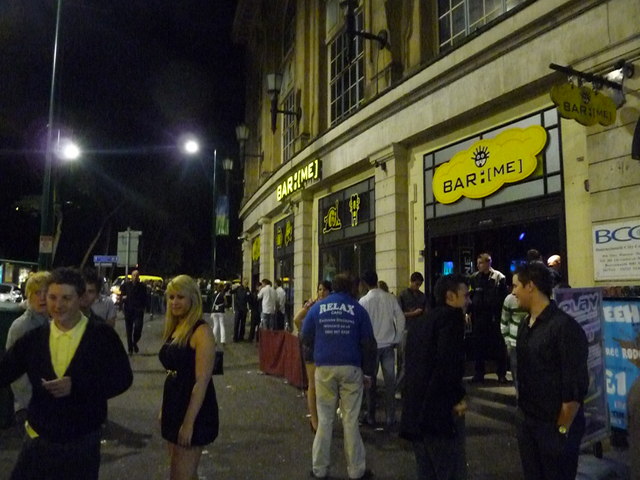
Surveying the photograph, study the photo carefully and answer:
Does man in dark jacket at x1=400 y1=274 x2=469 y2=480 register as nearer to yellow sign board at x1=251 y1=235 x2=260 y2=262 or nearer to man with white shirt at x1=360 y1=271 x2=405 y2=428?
man with white shirt at x1=360 y1=271 x2=405 y2=428

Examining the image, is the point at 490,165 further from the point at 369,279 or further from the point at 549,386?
the point at 549,386

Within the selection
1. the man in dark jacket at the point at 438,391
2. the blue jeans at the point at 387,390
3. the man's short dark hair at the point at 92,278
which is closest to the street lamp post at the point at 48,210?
the man's short dark hair at the point at 92,278

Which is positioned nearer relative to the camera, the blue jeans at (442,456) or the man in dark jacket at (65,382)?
the man in dark jacket at (65,382)

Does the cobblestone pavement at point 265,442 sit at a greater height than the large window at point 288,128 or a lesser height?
lesser

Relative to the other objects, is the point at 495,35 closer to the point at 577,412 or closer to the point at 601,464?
the point at 601,464

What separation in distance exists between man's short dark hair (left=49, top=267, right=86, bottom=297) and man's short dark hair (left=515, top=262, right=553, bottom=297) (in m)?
2.63

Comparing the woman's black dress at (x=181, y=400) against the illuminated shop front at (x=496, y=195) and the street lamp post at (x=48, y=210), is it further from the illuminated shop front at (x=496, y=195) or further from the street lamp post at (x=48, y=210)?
the street lamp post at (x=48, y=210)

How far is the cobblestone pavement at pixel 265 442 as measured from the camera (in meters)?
5.30

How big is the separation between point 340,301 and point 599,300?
8.15 feet

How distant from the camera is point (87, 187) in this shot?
35.2 metres

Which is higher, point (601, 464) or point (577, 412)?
point (577, 412)

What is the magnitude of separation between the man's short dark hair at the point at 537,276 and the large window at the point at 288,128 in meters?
17.1

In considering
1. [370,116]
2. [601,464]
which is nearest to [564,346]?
[601,464]

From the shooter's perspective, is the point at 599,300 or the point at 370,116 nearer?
the point at 599,300
